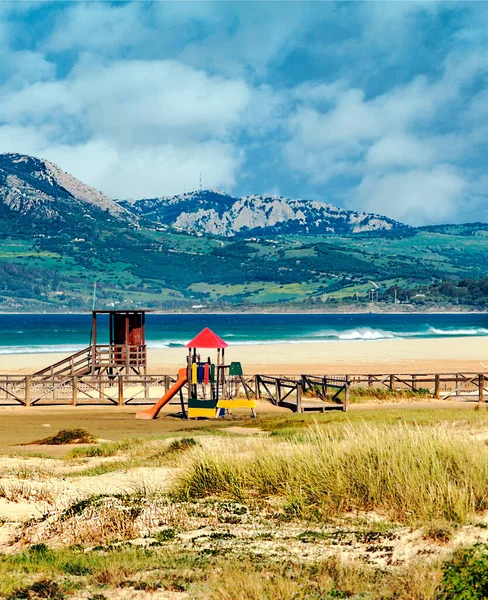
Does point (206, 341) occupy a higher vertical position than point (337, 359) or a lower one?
higher

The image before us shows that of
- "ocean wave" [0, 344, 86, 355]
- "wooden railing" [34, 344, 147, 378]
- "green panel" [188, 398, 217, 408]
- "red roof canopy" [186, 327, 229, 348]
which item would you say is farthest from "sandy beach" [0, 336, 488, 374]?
"green panel" [188, 398, 217, 408]

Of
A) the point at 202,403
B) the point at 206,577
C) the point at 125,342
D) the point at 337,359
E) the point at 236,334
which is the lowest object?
the point at 206,577

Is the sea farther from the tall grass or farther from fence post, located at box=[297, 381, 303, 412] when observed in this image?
the tall grass

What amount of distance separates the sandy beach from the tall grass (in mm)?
31996

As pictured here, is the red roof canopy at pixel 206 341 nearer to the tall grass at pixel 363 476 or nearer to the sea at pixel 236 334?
the tall grass at pixel 363 476

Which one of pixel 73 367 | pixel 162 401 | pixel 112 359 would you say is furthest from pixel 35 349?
pixel 162 401

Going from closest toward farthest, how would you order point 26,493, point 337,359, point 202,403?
point 26,493 < point 202,403 < point 337,359

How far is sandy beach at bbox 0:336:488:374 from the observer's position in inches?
1780

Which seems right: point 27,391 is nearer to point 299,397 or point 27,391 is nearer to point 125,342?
point 125,342

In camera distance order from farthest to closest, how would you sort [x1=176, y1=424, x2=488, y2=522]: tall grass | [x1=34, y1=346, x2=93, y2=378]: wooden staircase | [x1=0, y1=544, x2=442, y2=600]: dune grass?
[x1=34, y1=346, x2=93, y2=378]: wooden staircase, [x1=176, y1=424, x2=488, y2=522]: tall grass, [x1=0, y1=544, x2=442, y2=600]: dune grass

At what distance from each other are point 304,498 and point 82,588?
3.34m

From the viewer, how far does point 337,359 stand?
55125 millimetres

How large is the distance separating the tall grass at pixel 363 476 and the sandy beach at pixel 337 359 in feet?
105

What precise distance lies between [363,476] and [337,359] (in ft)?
151
